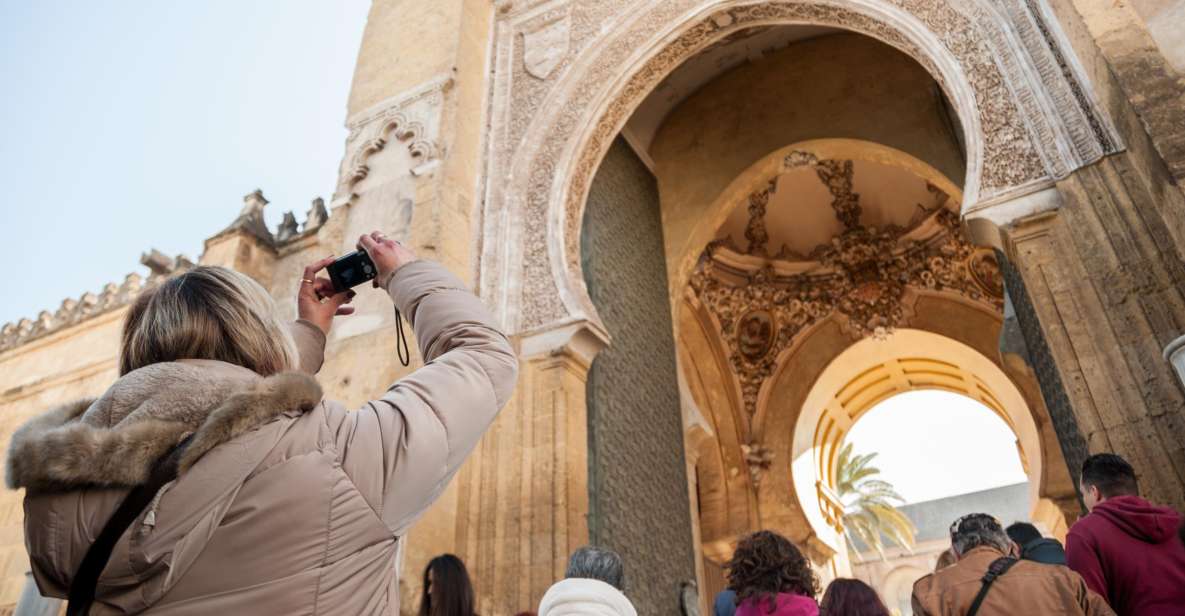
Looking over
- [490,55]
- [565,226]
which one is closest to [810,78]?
[490,55]

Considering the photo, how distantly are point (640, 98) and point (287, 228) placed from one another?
2.97 m

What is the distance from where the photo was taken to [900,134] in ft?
22.8

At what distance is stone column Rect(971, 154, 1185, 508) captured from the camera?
2.92 metres

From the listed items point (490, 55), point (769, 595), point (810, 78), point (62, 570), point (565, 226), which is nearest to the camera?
point (62, 570)

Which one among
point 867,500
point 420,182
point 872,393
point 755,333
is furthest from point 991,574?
point 867,500

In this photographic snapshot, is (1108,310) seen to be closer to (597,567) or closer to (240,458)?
(597,567)

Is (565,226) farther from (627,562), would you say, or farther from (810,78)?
(810,78)

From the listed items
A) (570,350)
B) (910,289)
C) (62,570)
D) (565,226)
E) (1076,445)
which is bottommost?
(62,570)

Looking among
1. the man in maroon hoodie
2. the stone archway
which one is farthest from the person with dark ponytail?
the stone archway

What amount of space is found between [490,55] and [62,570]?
5.81m

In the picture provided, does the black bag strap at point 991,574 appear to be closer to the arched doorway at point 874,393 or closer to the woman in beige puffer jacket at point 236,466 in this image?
the woman in beige puffer jacket at point 236,466

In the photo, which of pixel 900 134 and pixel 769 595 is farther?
pixel 900 134

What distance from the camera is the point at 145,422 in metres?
0.74

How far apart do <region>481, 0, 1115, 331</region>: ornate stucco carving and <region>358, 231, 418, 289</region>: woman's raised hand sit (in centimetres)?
338
